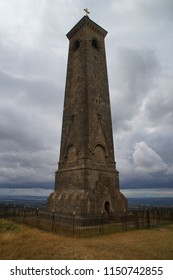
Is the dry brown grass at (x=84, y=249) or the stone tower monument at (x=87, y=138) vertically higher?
the stone tower monument at (x=87, y=138)

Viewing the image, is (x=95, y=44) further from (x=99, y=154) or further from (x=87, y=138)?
(x=99, y=154)

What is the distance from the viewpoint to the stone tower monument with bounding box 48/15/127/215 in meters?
21.3

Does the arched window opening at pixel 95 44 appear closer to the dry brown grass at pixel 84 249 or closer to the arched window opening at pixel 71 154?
the arched window opening at pixel 71 154

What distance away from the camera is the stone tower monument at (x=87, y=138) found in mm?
21312

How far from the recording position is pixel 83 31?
91.7ft

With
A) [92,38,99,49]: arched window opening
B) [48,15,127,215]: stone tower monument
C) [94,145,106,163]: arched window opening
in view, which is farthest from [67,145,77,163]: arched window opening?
[92,38,99,49]: arched window opening

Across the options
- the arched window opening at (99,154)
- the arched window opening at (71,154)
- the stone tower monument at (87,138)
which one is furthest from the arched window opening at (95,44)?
the arched window opening at (71,154)

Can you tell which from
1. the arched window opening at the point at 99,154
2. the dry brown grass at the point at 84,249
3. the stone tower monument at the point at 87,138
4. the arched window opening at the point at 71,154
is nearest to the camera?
the dry brown grass at the point at 84,249

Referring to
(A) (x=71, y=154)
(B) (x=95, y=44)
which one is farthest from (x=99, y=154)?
(B) (x=95, y=44)

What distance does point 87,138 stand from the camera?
896 inches

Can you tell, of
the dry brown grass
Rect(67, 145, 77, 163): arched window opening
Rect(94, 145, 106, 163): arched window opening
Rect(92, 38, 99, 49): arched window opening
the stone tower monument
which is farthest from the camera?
Rect(92, 38, 99, 49): arched window opening

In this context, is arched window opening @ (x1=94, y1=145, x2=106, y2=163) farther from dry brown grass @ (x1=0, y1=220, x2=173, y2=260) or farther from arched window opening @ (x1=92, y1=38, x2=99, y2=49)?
arched window opening @ (x1=92, y1=38, x2=99, y2=49)

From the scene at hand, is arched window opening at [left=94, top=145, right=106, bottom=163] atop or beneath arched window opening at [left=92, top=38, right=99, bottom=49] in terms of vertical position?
beneath
